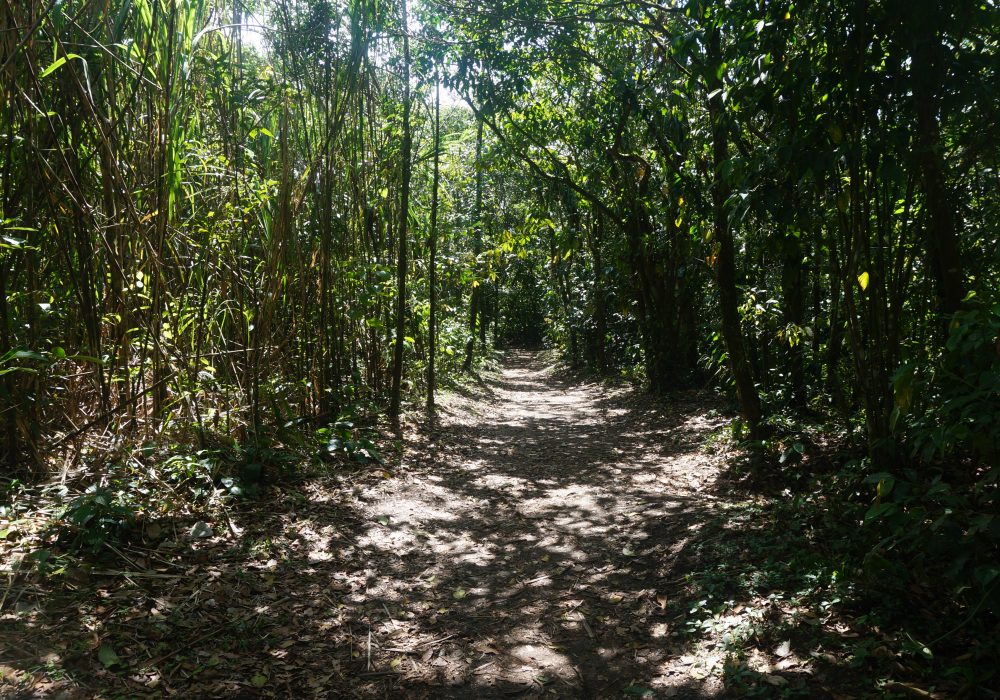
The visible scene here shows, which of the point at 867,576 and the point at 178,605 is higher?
the point at 867,576

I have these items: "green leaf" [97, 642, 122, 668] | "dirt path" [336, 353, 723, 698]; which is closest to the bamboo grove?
"dirt path" [336, 353, 723, 698]

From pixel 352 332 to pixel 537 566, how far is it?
3.67 meters

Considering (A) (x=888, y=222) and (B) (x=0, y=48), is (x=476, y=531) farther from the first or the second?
(B) (x=0, y=48)

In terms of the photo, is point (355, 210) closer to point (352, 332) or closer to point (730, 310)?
point (352, 332)

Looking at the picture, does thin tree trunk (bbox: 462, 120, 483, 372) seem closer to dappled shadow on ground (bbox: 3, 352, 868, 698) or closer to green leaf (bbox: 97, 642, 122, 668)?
dappled shadow on ground (bbox: 3, 352, 868, 698)

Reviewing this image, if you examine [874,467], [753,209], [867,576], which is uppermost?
[753,209]

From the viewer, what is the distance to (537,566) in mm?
3967

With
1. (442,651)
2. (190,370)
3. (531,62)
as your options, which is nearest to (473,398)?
(531,62)

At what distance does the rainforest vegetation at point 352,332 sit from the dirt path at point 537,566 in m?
0.06

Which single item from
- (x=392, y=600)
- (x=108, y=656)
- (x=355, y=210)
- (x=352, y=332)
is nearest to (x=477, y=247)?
(x=355, y=210)

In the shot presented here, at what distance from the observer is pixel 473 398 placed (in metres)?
11.4

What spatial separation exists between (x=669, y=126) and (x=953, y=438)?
6122 millimetres

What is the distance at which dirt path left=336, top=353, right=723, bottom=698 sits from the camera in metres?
2.82

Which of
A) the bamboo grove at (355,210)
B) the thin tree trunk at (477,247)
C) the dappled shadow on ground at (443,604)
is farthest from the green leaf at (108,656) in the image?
the thin tree trunk at (477,247)
